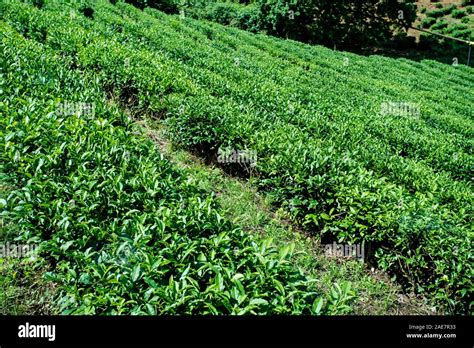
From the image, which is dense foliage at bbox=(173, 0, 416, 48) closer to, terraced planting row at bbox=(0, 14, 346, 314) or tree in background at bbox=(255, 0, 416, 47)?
tree in background at bbox=(255, 0, 416, 47)

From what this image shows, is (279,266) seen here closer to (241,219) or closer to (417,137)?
(241,219)

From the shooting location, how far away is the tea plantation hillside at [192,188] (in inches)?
102

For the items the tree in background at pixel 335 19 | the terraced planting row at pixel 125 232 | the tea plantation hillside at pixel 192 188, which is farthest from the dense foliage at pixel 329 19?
the terraced planting row at pixel 125 232

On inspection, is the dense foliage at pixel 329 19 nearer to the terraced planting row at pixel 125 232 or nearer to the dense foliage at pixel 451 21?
the dense foliage at pixel 451 21

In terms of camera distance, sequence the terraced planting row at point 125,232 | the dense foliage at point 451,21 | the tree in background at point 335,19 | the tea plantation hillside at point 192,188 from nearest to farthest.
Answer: the terraced planting row at point 125,232
the tea plantation hillside at point 192,188
the tree in background at point 335,19
the dense foliage at point 451,21

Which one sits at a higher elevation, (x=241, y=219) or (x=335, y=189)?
(x=335, y=189)

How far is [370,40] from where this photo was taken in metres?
34.0

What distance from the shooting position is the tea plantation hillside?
2.60 metres

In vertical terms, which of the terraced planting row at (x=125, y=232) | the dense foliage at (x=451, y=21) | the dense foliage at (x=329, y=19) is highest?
the dense foliage at (x=451, y=21)

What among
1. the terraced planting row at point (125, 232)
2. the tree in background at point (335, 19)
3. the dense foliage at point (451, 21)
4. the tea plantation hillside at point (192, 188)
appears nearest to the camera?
the terraced planting row at point (125, 232)

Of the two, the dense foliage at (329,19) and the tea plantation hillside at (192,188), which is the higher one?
the dense foliage at (329,19)

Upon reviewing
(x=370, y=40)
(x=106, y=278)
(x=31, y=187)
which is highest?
(x=370, y=40)
